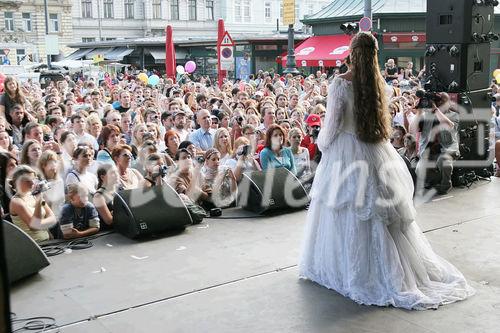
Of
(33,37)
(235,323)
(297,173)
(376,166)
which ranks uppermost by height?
(33,37)

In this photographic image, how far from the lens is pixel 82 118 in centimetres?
905

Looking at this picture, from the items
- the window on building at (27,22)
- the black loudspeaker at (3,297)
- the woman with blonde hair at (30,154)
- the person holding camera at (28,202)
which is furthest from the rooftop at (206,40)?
the black loudspeaker at (3,297)

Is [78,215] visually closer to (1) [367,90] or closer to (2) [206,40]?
(1) [367,90]

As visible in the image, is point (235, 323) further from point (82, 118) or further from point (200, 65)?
point (200, 65)

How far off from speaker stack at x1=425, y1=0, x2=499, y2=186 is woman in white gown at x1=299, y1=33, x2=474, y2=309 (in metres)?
4.78

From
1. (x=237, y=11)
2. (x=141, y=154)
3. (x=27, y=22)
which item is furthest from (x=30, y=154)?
(x=237, y=11)

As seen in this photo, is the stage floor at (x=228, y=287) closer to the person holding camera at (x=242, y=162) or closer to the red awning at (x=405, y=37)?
the person holding camera at (x=242, y=162)

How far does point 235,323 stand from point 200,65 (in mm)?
32858

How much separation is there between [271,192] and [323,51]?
2138 centimetres

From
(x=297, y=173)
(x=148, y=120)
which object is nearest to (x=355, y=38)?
(x=297, y=173)

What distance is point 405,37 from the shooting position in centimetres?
2567

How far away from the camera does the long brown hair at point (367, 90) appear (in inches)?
191

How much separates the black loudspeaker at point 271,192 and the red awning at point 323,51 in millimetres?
19050

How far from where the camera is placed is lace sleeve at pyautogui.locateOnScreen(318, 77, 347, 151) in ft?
16.3
